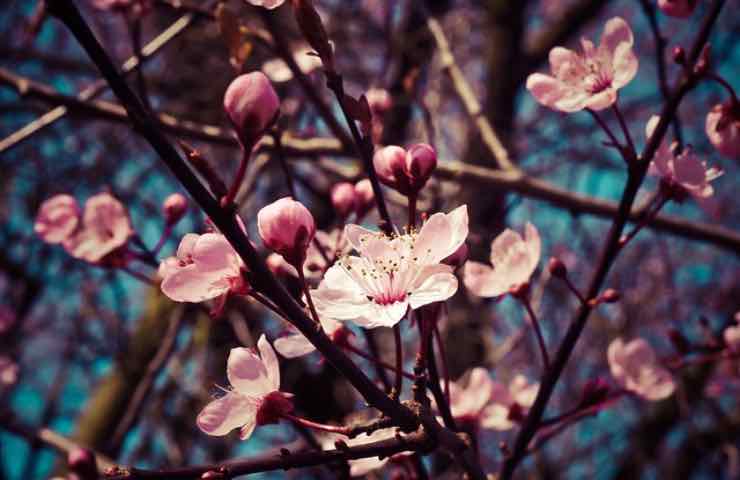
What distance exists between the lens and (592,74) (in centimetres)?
95

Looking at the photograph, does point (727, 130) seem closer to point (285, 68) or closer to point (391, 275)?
point (391, 275)

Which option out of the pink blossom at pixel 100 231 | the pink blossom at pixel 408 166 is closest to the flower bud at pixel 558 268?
the pink blossom at pixel 408 166

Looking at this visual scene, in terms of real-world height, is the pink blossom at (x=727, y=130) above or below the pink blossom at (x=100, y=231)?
below

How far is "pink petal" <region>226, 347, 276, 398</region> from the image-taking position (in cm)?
72

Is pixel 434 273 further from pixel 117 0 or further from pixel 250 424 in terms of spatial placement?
pixel 117 0

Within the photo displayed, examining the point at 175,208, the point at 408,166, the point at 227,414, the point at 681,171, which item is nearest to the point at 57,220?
the point at 175,208

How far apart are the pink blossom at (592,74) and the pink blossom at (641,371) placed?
47cm

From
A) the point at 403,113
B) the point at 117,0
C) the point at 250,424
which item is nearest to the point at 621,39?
the point at 250,424

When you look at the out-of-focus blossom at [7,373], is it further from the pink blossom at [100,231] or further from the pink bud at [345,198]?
the pink bud at [345,198]

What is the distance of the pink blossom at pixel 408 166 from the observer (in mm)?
743

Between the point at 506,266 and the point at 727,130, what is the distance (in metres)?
0.35

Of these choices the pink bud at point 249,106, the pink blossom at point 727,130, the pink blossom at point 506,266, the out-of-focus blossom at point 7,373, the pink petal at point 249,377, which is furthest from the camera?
the out-of-focus blossom at point 7,373

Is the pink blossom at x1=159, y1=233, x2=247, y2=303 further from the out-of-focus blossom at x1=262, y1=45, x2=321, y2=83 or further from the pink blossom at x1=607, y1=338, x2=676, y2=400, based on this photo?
the out-of-focus blossom at x1=262, y1=45, x2=321, y2=83

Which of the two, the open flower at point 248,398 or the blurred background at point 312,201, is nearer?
the open flower at point 248,398
